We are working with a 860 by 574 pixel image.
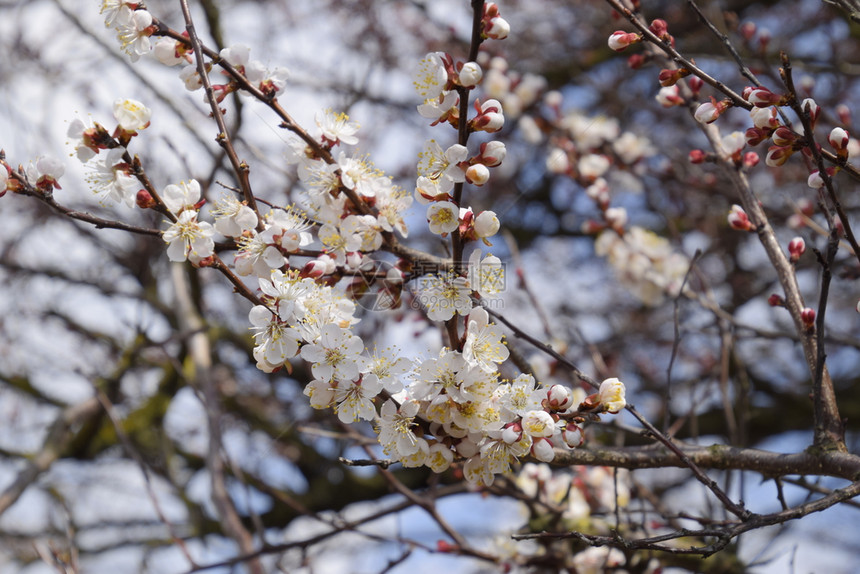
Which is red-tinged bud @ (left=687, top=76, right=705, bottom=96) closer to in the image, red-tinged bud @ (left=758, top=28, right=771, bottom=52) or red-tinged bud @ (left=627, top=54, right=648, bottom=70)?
red-tinged bud @ (left=627, top=54, right=648, bottom=70)

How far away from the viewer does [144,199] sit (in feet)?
4.46

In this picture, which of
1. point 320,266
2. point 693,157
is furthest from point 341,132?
point 693,157

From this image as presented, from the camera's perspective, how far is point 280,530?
13.9 ft

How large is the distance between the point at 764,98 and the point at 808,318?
0.59 meters

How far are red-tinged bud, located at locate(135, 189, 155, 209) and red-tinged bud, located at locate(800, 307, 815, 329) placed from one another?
4.95 feet

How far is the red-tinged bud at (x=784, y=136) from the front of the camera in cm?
130

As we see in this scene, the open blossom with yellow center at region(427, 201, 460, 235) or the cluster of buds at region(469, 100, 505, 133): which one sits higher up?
the cluster of buds at region(469, 100, 505, 133)

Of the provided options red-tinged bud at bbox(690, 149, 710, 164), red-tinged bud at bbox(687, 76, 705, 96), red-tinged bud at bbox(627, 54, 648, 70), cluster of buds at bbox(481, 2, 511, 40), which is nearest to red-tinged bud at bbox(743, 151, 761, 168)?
red-tinged bud at bbox(690, 149, 710, 164)

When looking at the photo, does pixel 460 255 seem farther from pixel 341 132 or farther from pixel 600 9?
pixel 600 9

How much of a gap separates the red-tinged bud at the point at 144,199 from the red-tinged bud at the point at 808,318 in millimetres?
1509

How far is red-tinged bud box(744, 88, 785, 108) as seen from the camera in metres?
1.29

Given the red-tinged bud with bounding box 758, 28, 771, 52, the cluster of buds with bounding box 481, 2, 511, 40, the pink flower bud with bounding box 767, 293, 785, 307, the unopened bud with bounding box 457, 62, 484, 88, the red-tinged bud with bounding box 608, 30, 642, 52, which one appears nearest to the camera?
the unopened bud with bounding box 457, 62, 484, 88

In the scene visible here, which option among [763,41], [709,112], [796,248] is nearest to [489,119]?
[709,112]

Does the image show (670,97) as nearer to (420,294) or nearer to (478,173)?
(478,173)
